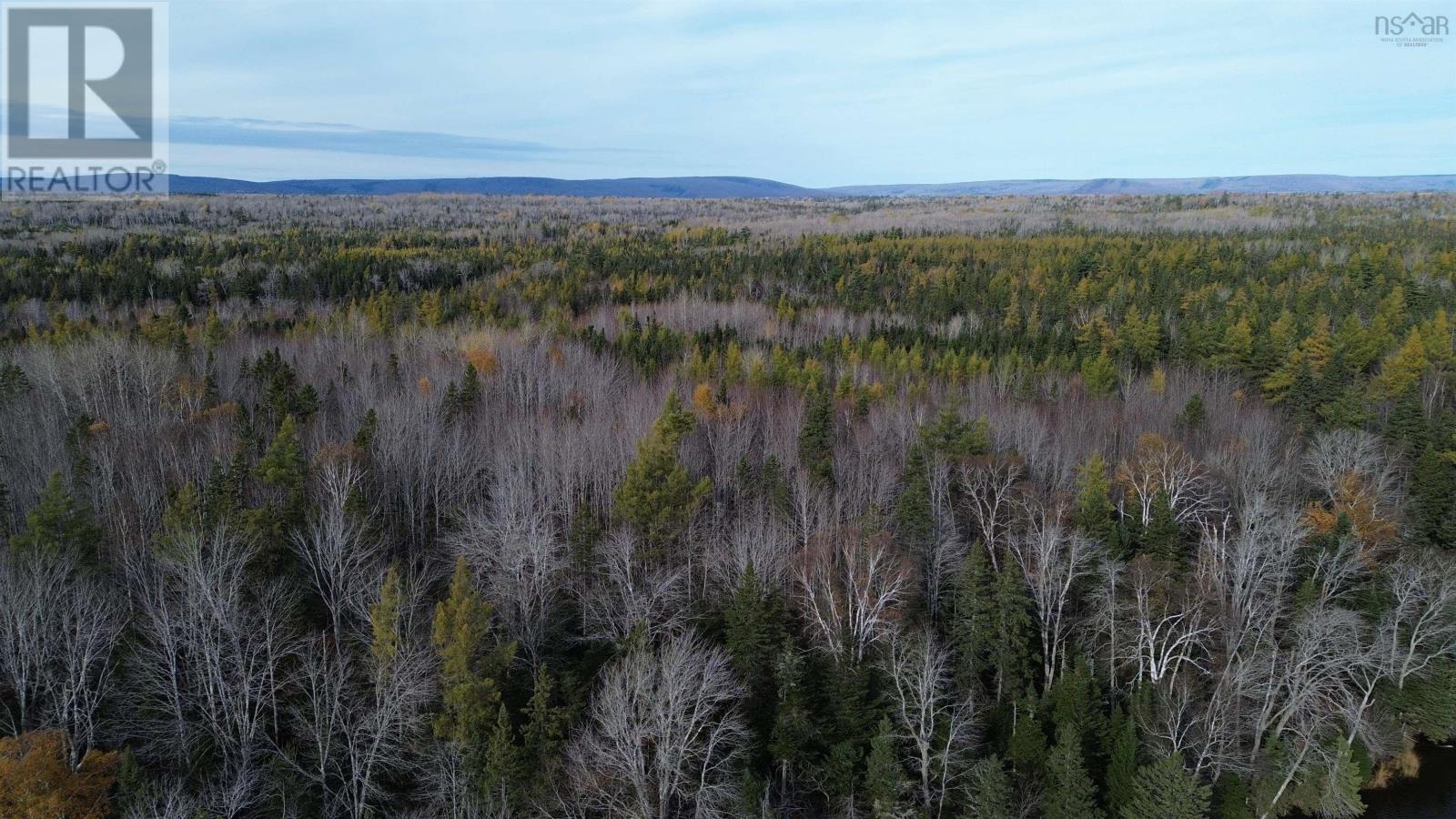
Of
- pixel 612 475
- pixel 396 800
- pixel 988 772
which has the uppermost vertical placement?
pixel 612 475

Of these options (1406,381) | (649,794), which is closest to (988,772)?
(649,794)

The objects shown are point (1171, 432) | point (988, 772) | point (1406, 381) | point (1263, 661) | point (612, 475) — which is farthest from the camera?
point (1406, 381)

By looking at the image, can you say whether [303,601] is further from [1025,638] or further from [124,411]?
[1025,638]

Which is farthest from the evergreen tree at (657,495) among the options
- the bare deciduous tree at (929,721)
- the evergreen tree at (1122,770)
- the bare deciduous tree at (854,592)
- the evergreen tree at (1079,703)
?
the evergreen tree at (1122,770)

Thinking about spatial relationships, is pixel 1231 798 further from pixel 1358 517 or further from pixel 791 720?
pixel 1358 517

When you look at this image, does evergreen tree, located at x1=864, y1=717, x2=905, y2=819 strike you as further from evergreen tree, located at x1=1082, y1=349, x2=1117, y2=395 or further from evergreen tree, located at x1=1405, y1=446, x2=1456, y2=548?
evergreen tree, located at x1=1082, y1=349, x2=1117, y2=395

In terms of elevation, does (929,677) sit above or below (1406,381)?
below

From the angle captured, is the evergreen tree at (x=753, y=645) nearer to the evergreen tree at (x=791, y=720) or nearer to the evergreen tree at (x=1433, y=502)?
the evergreen tree at (x=791, y=720)
